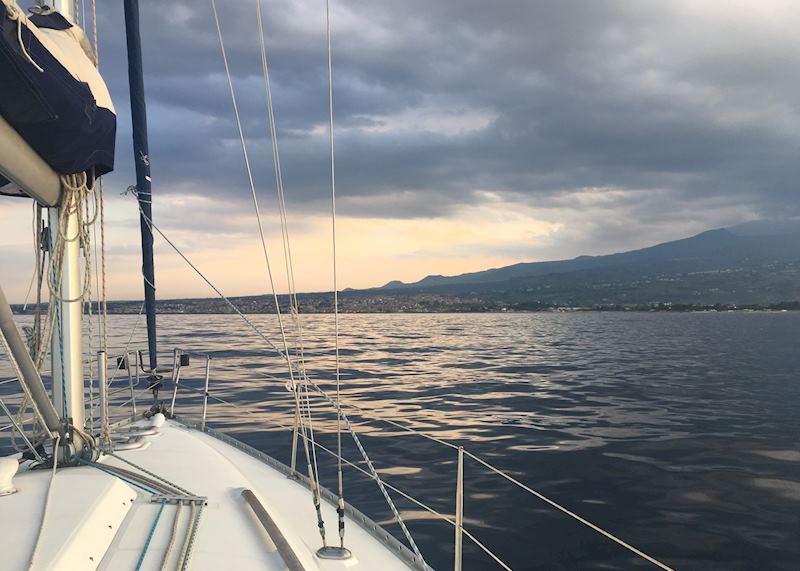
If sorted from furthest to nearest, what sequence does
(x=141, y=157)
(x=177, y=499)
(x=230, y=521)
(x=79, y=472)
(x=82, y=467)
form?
1. (x=141, y=157)
2. (x=82, y=467)
3. (x=79, y=472)
4. (x=177, y=499)
5. (x=230, y=521)

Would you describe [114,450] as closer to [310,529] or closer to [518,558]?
[310,529]

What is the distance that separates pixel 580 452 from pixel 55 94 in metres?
9.63

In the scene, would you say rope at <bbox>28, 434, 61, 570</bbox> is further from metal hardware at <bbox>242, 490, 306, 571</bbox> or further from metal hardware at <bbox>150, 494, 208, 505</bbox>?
metal hardware at <bbox>242, 490, 306, 571</bbox>

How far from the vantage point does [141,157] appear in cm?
941

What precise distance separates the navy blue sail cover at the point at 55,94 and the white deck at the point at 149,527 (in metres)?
2.21

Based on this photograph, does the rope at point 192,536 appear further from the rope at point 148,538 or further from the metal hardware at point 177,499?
the rope at point 148,538

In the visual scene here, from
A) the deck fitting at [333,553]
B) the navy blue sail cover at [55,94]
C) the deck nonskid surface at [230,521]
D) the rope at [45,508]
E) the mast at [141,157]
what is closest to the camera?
the rope at [45,508]

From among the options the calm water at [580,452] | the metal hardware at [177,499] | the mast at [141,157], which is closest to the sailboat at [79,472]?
the metal hardware at [177,499]

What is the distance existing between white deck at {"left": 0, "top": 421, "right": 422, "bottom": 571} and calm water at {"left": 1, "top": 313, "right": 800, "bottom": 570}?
0.35 metres

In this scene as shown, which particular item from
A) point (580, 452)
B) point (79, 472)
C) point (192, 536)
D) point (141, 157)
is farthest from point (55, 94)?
point (580, 452)

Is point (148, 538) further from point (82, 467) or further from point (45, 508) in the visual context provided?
point (82, 467)

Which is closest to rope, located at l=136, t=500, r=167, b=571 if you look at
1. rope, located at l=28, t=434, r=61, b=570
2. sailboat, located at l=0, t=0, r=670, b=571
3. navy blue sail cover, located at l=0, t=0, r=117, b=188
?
sailboat, located at l=0, t=0, r=670, b=571

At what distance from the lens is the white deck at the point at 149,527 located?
Result: 10.1 feet

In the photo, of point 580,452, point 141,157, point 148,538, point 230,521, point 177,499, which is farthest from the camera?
point 580,452
